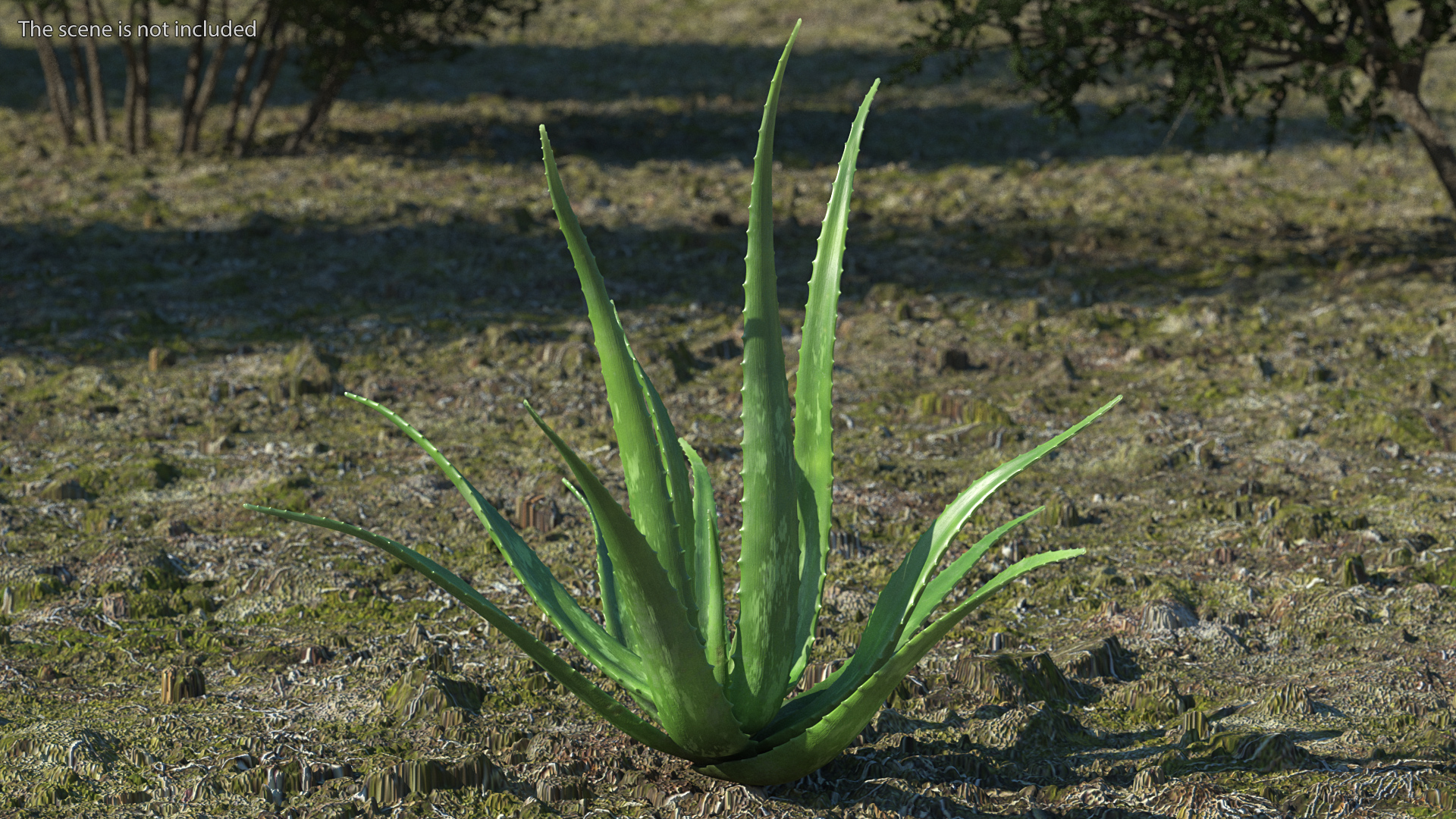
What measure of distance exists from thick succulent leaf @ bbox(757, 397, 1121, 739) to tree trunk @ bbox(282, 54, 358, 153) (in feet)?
34.8

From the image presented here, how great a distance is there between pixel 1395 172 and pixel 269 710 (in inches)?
461

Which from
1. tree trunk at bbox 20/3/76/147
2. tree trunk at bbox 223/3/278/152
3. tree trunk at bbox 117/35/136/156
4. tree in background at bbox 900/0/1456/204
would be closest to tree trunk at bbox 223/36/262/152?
tree trunk at bbox 223/3/278/152

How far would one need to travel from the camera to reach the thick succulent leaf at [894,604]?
3.06 m

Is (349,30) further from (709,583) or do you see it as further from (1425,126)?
(709,583)

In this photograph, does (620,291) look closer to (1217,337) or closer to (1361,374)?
(1217,337)

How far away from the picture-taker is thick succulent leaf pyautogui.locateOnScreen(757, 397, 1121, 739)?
306 cm

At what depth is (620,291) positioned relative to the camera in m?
9.01

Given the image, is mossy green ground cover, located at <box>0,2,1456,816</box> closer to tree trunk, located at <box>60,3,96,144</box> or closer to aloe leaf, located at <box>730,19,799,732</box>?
aloe leaf, located at <box>730,19,799,732</box>

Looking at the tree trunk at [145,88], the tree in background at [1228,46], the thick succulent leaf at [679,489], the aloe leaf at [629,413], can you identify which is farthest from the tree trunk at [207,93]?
the aloe leaf at [629,413]

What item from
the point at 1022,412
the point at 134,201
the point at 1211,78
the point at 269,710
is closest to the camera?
the point at 269,710

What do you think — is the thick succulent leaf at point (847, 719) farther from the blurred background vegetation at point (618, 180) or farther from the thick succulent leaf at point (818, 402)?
the blurred background vegetation at point (618, 180)

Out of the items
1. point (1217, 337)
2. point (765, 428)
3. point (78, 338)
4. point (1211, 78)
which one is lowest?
point (78, 338)

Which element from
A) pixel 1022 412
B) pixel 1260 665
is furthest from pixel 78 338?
pixel 1260 665

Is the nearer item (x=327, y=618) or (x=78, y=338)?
(x=327, y=618)
